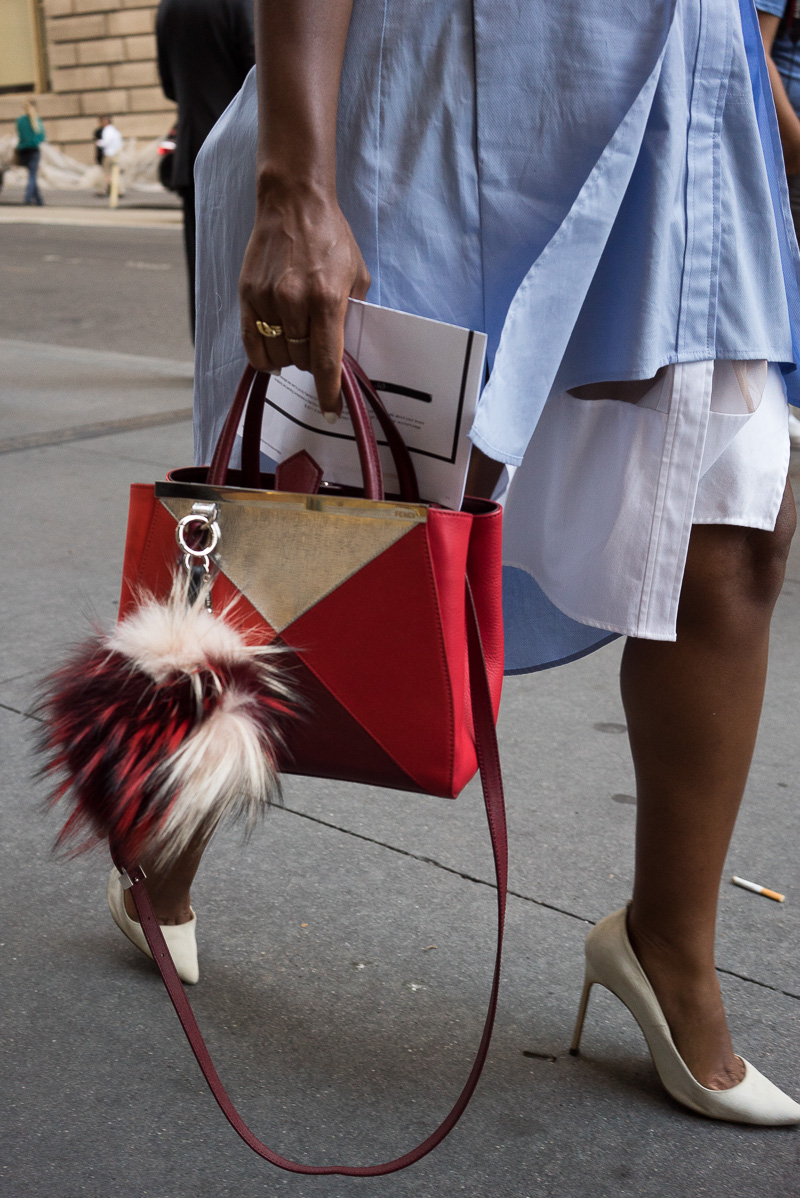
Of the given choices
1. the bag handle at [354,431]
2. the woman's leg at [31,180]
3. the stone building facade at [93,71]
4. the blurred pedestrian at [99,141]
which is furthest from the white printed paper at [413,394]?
the woman's leg at [31,180]

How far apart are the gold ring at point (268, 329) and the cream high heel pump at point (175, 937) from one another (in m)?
0.88

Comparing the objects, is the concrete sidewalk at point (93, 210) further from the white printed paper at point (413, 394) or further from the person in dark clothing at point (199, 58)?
the white printed paper at point (413, 394)

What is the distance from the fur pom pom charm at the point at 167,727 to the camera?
3.79ft

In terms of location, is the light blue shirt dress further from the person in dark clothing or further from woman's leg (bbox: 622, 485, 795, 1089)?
the person in dark clothing

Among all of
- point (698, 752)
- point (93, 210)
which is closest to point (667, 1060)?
point (698, 752)

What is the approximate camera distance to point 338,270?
1.25 metres

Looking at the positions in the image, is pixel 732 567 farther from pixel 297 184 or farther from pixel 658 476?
pixel 297 184

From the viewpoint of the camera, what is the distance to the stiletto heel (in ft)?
5.46

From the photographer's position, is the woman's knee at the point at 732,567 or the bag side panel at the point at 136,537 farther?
the woman's knee at the point at 732,567

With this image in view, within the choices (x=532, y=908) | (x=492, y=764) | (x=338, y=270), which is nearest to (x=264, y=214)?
(x=338, y=270)

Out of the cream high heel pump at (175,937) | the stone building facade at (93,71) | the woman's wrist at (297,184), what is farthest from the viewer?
the stone building facade at (93,71)

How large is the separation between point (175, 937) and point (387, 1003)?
1.07ft

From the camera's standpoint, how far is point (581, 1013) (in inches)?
65.7

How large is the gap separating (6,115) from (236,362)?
37.2 m
